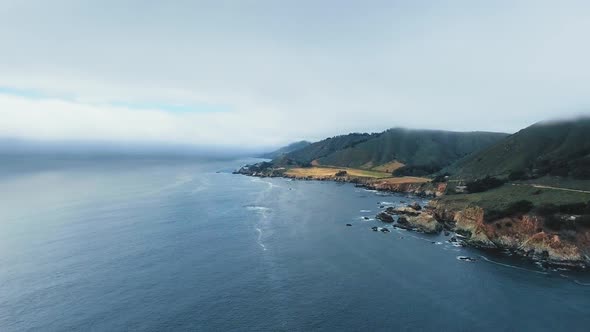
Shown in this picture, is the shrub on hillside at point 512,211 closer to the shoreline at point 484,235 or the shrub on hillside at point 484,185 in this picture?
the shoreline at point 484,235

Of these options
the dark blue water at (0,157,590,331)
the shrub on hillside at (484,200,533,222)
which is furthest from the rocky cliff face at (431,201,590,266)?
the dark blue water at (0,157,590,331)

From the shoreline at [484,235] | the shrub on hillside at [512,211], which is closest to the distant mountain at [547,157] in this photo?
the shrub on hillside at [512,211]

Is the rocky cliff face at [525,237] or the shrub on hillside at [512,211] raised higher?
the shrub on hillside at [512,211]

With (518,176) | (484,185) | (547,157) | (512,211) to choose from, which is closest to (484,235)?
(512,211)

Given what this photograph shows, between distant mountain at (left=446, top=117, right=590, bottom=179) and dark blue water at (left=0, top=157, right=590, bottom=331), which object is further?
distant mountain at (left=446, top=117, right=590, bottom=179)

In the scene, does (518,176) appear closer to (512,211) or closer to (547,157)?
(547,157)

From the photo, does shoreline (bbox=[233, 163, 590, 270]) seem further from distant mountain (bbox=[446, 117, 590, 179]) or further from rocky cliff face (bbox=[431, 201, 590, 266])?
distant mountain (bbox=[446, 117, 590, 179])
